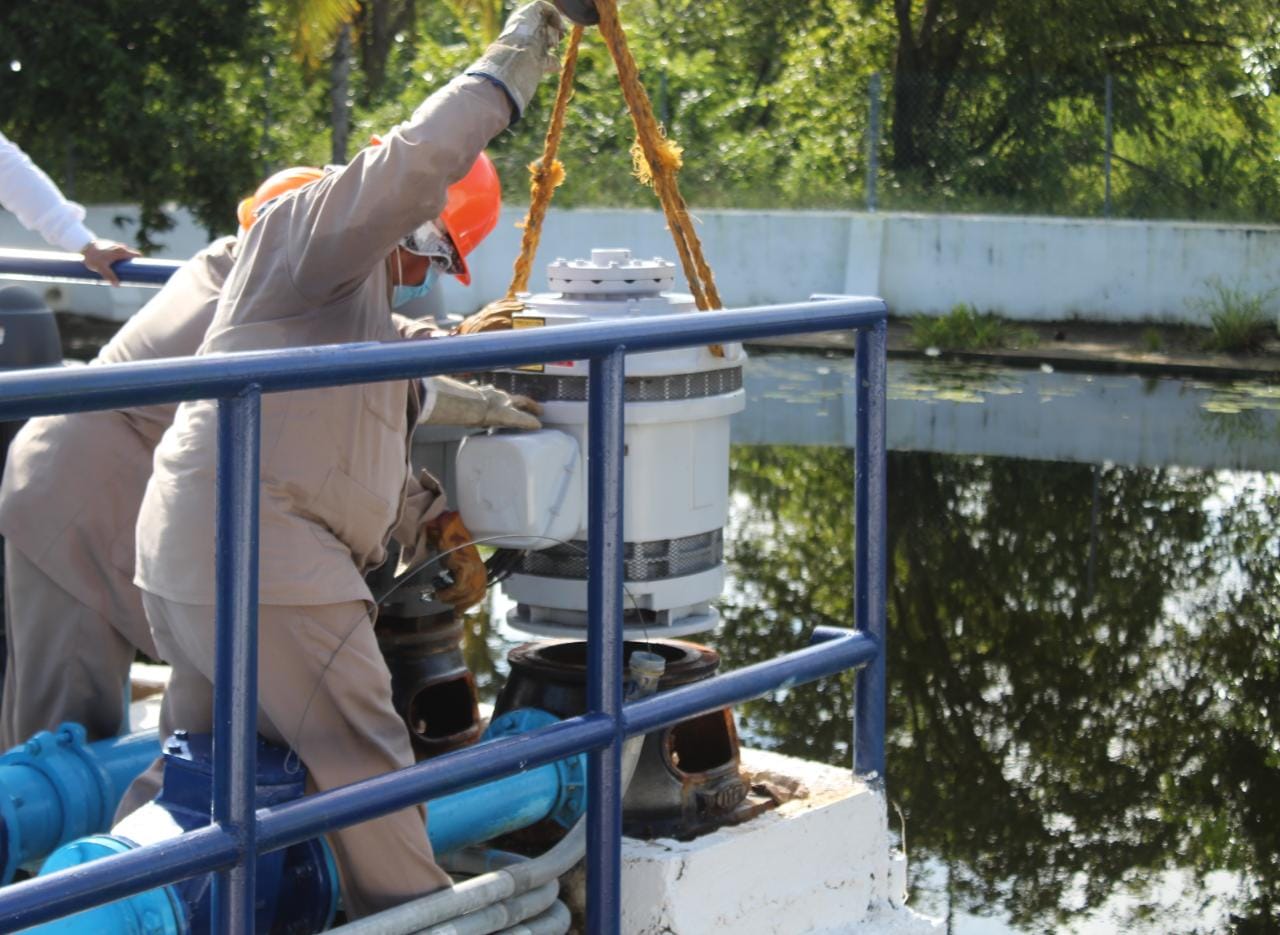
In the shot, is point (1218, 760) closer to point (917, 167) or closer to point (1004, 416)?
point (1004, 416)

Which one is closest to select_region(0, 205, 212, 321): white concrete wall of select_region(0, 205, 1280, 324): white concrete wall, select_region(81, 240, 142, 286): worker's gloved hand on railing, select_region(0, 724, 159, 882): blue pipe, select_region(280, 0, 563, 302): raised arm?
select_region(0, 205, 1280, 324): white concrete wall

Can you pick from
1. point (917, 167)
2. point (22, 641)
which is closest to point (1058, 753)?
point (22, 641)

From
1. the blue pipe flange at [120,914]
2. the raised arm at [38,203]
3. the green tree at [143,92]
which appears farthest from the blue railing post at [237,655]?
the green tree at [143,92]

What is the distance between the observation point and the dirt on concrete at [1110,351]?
14.1 metres

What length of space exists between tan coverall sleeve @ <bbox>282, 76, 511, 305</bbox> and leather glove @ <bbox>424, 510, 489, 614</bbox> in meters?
0.60

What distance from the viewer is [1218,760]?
600cm

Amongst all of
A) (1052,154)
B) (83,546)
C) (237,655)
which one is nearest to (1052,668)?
(83,546)

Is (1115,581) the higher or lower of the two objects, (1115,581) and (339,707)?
the lower

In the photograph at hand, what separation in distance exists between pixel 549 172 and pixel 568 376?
2.02ft

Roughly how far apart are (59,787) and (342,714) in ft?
2.08

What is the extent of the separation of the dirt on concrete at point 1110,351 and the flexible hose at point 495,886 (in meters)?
11.0

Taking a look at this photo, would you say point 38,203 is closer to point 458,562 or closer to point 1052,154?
point 458,562

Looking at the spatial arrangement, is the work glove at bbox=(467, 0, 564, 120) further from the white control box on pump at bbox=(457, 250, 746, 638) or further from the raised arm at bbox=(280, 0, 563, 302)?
the white control box on pump at bbox=(457, 250, 746, 638)

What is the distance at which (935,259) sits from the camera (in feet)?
51.4
